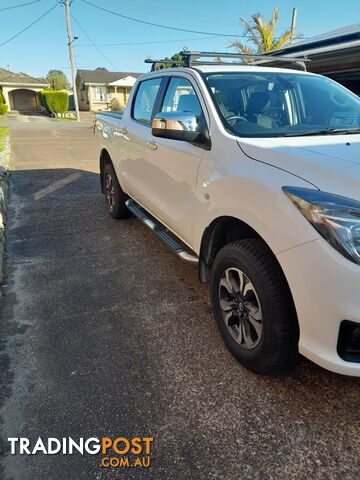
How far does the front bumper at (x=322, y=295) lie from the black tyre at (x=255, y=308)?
0.15 metres

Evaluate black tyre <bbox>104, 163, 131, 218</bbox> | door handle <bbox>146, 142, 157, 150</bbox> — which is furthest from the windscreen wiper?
black tyre <bbox>104, 163, 131, 218</bbox>

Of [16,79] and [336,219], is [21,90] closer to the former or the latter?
[16,79]

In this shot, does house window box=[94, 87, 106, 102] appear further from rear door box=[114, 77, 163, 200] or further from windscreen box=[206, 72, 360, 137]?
windscreen box=[206, 72, 360, 137]

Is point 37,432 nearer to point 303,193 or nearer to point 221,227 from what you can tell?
point 221,227

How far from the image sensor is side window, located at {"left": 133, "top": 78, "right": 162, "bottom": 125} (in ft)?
13.0

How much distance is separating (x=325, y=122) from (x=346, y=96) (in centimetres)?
64

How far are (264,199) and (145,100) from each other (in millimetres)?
2769

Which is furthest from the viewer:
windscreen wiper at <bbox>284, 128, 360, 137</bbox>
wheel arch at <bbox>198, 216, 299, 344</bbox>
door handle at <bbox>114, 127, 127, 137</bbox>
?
door handle at <bbox>114, 127, 127, 137</bbox>

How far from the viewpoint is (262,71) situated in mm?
3303

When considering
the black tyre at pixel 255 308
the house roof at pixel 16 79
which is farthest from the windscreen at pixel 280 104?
the house roof at pixel 16 79

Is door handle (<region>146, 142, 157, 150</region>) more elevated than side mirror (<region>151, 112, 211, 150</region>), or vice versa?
side mirror (<region>151, 112, 211, 150</region>)

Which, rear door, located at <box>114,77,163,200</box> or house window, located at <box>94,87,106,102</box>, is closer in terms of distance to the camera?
rear door, located at <box>114,77,163,200</box>

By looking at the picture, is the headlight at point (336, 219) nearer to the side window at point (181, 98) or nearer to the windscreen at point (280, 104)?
the windscreen at point (280, 104)

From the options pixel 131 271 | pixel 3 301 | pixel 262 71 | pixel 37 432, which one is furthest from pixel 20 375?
pixel 262 71
